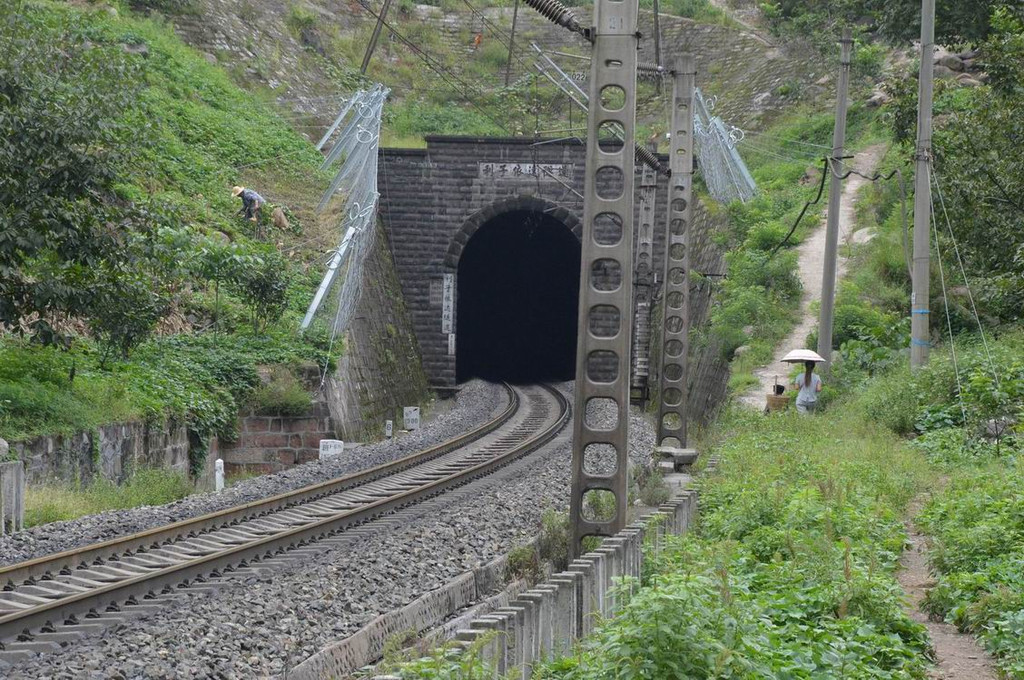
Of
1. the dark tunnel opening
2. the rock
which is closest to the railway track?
the dark tunnel opening

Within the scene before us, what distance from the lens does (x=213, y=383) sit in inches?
811

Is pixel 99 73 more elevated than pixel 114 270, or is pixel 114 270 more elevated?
pixel 99 73

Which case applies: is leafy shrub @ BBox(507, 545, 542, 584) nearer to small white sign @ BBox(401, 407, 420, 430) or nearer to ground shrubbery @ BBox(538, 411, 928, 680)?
ground shrubbery @ BBox(538, 411, 928, 680)

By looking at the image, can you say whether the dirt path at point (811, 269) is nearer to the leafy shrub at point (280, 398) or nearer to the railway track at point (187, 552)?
the railway track at point (187, 552)

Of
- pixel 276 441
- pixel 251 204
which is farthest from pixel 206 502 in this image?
pixel 251 204

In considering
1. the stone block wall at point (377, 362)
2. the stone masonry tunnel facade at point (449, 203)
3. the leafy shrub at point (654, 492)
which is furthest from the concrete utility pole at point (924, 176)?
the stone masonry tunnel facade at point (449, 203)

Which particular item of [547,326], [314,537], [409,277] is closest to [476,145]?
[409,277]

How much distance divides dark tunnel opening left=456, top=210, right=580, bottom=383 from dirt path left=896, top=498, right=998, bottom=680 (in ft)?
107

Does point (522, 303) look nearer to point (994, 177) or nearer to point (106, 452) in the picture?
point (994, 177)

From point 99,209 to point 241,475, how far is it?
5.95 metres

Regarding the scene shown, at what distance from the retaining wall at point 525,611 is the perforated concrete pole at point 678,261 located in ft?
30.4

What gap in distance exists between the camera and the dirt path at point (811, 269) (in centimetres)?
2492

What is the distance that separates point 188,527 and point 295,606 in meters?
3.87

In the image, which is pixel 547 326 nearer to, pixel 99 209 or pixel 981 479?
pixel 99 209
